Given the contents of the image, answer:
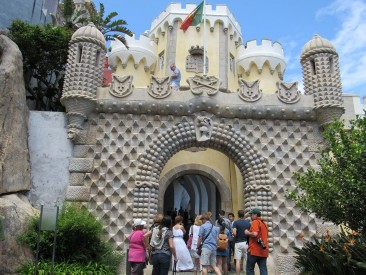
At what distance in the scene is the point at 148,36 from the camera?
22156 millimetres

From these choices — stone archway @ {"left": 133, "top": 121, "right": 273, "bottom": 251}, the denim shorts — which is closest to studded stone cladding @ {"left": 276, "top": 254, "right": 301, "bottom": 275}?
stone archway @ {"left": 133, "top": 121, "right": 273, "bottom": 251}

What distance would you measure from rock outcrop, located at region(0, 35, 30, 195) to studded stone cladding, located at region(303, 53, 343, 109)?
9.88 metres

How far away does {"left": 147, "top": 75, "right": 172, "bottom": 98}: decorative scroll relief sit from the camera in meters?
13.4

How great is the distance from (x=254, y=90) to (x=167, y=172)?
5.78 meters

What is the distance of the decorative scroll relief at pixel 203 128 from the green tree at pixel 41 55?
8.76 metres

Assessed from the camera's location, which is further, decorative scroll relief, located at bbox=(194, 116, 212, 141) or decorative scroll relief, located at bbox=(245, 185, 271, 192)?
decorative scroll relief, located at bbox=(194, 116, 212, 141)

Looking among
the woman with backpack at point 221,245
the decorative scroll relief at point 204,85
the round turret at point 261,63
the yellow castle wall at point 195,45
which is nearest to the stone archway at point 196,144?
the decorative scroll relief at point 204,85

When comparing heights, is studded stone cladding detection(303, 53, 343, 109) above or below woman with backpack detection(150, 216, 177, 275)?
above

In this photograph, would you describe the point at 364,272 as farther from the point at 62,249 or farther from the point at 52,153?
the point at 52,153

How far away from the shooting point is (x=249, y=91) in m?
13.7

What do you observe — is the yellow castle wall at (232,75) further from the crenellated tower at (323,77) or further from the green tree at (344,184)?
the green tree at (344,184)

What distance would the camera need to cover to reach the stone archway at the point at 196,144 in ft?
40.8

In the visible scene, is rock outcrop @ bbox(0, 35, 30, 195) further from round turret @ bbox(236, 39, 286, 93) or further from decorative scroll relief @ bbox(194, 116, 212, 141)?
round turret @ bbox(236, 39, 286, 93)

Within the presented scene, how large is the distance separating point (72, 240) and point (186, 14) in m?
15.1
